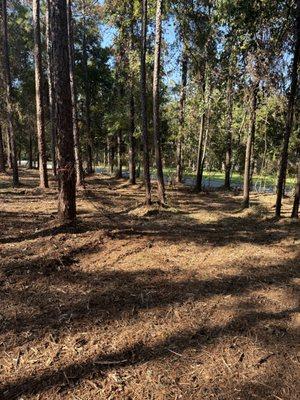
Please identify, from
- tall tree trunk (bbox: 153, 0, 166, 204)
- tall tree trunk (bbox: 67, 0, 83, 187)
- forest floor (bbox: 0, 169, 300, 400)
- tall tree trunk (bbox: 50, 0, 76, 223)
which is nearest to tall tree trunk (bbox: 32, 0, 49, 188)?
tall tree trunk (bbox: 67, 0, 83, 187)

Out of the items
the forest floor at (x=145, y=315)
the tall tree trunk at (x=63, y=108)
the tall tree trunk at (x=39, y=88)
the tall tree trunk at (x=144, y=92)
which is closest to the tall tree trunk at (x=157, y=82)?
the tall tree trunk at (x=144, y=92)

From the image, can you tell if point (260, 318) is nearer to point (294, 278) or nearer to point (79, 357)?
point (294, 278)

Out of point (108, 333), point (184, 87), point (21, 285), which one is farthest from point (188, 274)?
point (184, 87)

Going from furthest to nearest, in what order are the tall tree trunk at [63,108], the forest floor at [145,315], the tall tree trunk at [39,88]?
1. the tall tree trunk at [39,88]
2. the tall tree trunk at [63,108]
3. the forest floor at [145,315]

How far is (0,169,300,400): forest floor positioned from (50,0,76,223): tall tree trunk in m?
0.64

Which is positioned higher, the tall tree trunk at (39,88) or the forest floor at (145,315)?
the tall tree trunk at (39,88)

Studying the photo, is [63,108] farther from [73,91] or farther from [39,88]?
[73,91]

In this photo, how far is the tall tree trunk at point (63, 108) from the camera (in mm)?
7391

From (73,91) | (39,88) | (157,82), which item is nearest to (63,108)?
(157,82)

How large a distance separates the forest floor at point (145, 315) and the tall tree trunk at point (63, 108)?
0.64m

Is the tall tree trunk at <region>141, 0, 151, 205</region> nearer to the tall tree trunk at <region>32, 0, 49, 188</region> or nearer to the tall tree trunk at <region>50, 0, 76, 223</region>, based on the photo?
the tall tree trunk at <region>50, 0, 76, 223</region>

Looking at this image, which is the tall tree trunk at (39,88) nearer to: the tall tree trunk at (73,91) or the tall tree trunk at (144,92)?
the tall tree trunk at (73,91)

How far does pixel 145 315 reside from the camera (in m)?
4.60

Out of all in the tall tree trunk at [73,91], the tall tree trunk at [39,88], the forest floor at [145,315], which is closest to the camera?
the forest floor at [145,315]
